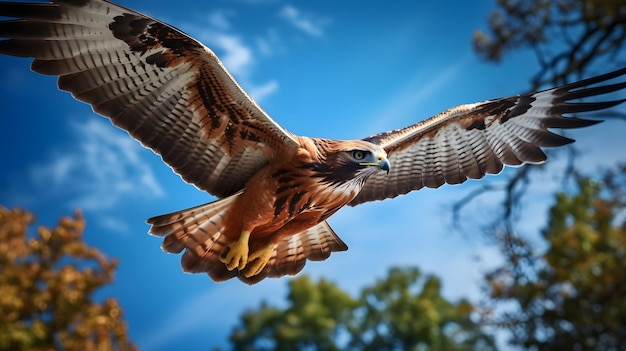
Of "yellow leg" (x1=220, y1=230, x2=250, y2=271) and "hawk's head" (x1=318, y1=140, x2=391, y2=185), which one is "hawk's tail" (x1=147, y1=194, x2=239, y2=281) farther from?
"hawk's head" (x1=318, y1=140, x2=391, y2=185)

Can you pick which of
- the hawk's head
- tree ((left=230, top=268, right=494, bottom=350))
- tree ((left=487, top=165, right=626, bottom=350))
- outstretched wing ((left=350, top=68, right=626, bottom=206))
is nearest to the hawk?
the hawk's head

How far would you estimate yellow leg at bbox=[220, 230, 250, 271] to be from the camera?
2.69 meters

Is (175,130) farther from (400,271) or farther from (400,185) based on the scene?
(400,271)

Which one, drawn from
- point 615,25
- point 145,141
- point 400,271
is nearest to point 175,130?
point 145,141

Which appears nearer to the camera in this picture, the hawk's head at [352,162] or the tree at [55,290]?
the hawk's head at [352,162]

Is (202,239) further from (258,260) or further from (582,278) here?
(582,278)

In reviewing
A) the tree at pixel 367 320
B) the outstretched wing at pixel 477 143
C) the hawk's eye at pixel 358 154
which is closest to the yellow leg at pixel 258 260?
the hawk's eye at pixel 358 154

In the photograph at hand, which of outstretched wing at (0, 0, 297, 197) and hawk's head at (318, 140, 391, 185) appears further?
outstretched wing at (0, 0, 297, 197)

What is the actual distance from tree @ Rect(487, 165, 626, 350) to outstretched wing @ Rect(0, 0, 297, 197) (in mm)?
6292

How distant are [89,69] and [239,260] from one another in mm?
1135

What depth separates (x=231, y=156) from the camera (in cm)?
296

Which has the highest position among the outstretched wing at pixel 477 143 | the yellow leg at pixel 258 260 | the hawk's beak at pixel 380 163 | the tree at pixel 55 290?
the tree at pixel 55 290

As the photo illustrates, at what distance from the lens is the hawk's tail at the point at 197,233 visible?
114 inches

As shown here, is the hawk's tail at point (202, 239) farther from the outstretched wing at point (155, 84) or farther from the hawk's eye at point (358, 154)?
the hawk's eye at point (358, 154)
